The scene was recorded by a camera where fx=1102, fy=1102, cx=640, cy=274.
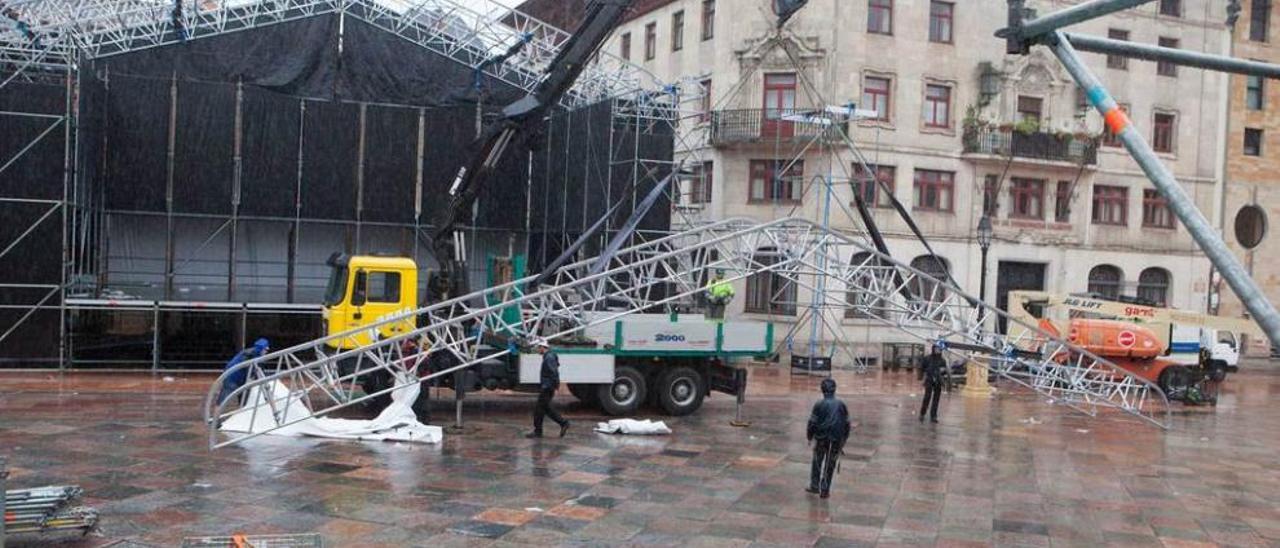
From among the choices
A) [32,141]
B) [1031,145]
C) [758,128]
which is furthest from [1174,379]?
[32,141]

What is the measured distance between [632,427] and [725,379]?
10.7ft

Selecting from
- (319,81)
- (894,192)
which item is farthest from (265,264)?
(894,192)

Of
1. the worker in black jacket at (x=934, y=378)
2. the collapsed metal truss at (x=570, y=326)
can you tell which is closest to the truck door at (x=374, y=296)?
the collapsed metal truss at (x=570, y=326)

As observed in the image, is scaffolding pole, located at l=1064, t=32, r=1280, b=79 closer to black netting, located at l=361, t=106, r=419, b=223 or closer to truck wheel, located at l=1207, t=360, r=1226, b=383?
black netting, located at l=361, t=106, r=419, b=223

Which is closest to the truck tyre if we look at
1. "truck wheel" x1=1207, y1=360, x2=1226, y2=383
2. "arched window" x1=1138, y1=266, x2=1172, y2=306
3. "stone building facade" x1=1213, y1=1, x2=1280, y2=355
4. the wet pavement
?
the wet pavement

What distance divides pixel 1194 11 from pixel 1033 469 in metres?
30.1

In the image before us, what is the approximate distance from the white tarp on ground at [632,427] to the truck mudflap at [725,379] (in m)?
2.42

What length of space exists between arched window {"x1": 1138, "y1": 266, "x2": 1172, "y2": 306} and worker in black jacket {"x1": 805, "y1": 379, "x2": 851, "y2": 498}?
29.9 m

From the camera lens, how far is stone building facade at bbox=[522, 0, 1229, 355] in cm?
3362

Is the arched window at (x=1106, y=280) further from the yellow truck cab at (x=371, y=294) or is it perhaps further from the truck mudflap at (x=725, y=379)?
the yellow truck cab at (x=371, y=294)

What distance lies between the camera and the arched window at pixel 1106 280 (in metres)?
37.7

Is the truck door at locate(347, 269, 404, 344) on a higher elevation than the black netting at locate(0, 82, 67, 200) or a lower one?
lower

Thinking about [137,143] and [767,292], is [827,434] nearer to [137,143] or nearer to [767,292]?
[137,143]

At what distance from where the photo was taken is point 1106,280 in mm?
37969
